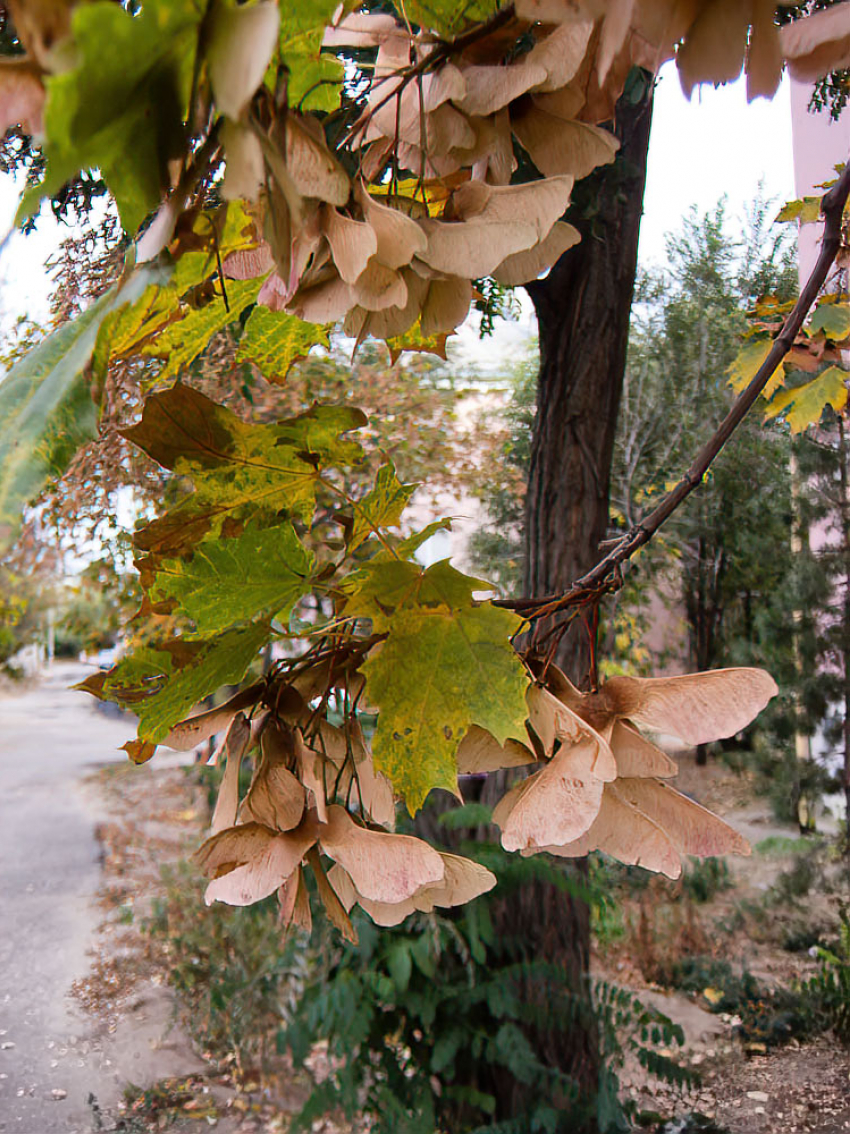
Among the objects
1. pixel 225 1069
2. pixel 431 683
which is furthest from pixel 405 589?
pixel 225 1069

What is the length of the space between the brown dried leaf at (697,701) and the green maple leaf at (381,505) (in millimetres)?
66

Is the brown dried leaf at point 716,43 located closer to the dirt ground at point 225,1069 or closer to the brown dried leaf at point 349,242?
the brown dried leaf at point 349,242

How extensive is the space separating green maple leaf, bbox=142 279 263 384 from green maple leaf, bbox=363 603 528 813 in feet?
0.23

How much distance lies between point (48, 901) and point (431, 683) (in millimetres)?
2490

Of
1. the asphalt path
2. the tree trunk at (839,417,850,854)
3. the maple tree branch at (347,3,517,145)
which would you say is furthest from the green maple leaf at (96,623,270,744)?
the tree trunk at (839,417,850,854)

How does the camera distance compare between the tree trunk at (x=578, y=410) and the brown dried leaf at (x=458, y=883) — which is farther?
the tree trunk at (x=578, y=410)

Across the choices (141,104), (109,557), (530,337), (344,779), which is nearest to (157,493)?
(109,557)

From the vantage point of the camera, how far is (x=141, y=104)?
10 centimetres

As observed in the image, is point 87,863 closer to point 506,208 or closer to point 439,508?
point 439,508

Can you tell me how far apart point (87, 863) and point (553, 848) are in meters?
2.60

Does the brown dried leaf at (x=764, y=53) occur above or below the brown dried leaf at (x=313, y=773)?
above

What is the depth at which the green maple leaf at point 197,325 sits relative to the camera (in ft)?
0.61

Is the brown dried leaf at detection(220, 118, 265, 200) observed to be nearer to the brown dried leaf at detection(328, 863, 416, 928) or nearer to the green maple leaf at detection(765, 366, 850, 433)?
the brown dried leaf at detection(328, 863, 416, 928)

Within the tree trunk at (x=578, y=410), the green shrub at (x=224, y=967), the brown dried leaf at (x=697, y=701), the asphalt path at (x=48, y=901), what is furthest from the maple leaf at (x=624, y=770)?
the asphalt path at (x=48, y=901)
